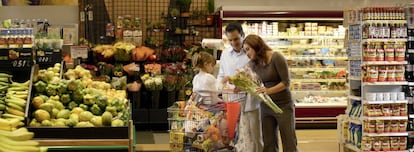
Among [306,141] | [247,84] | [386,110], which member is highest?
[247,84]

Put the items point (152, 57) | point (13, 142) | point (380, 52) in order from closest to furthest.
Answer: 1. point (13, 142)
2. point (380, 52)
3. point (152, 57)

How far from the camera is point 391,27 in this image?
7230 millimetres

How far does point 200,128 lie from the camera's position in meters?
5.42

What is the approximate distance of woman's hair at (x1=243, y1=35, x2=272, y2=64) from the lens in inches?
241

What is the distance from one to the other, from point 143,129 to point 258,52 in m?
5.01

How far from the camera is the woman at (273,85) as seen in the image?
6129mm

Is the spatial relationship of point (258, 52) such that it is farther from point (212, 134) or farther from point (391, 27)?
point (391, 27)

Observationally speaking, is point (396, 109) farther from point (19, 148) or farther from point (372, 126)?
point (19, 148)

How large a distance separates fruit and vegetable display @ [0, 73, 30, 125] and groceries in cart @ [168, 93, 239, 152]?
122 centimetres

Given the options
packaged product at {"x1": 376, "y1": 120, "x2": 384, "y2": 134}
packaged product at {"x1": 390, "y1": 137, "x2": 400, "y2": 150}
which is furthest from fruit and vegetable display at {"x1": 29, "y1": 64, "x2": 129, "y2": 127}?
packaged product at {"x1": 390, "y1": 137, "x2": 400, "y2": 150}

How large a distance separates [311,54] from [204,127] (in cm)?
622

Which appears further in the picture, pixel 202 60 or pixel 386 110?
pixel 386 110

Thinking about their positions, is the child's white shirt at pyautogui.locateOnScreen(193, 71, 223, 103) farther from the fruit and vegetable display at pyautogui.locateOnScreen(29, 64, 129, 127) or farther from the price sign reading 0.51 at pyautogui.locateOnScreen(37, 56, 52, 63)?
the price sign reading 0.51 at pyautogui.locateOnScreen(37, 56, 52, 63)

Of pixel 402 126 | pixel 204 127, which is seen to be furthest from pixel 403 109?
pixel 204 127
